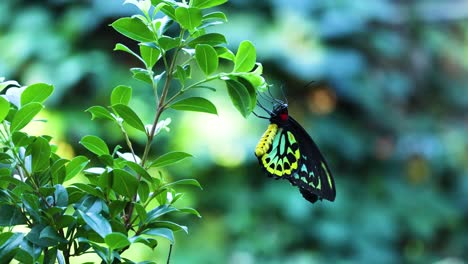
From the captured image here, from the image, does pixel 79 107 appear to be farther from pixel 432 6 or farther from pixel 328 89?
pixel 432 6

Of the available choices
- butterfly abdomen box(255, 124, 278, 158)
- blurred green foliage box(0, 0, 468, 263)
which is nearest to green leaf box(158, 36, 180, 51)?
butterfly abdomen box(255, 124, 278, 158)

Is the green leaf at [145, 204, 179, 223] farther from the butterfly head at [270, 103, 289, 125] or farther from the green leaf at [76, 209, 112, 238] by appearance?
the butterfly head at [270, 103, 289, 125]

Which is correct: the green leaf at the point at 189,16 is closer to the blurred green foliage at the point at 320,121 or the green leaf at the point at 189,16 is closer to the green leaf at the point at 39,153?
the green leaf at the point at 39,153

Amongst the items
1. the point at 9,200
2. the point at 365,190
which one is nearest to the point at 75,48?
the point at 365,190

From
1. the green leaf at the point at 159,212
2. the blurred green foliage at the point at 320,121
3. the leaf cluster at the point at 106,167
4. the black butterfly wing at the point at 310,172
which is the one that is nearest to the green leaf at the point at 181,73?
the leaf cluster at the point at 106,167

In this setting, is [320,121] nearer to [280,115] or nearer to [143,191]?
[280,115]

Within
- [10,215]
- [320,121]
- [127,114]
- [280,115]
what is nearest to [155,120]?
[127,114]

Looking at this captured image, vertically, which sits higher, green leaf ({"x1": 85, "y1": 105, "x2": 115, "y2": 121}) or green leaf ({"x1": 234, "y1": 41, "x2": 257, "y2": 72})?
green leaf ({"x1": 234, "y1": 41, "x2": 257, "y2": 72})
